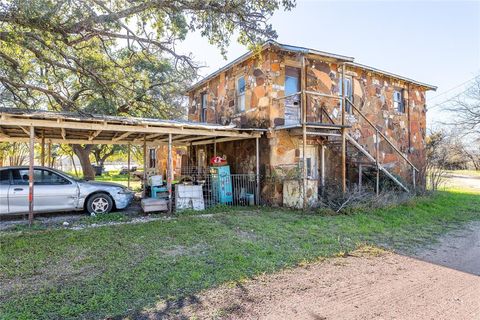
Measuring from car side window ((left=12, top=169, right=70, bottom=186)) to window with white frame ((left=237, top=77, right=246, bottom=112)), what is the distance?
6791mm

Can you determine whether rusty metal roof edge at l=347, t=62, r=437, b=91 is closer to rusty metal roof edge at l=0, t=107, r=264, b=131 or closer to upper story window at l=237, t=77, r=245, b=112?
upper story window at l=237, t=77, r=245, b=112

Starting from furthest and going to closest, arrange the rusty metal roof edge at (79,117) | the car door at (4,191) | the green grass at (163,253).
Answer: the car door at (4,191)
the rusty metal roof edge at (79,117)
the green grass at (163,253)

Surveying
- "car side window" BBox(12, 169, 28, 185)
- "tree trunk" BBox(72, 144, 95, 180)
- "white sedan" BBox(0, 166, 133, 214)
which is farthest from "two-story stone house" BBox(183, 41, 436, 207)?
"tree trunk" BBox(72, 144, 95, 180)

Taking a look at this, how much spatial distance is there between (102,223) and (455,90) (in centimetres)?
3444

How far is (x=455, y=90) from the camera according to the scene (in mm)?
29859

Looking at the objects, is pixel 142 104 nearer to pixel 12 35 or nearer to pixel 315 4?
pixel 12 35

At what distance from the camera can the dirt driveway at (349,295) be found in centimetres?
343

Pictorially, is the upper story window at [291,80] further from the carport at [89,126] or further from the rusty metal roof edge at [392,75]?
the rusty metal roof edge at [392,75]

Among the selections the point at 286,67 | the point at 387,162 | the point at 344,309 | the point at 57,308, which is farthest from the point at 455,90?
the point at 57,308

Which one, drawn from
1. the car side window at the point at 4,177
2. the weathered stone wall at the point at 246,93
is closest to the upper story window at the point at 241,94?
the weathered stone wall at the point at 246,93

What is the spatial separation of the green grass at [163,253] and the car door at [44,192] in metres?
1.61

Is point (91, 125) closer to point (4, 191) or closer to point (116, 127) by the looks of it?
point (116, 127)

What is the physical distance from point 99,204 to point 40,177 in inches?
66.3

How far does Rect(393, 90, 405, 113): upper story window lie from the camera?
1436 cm
